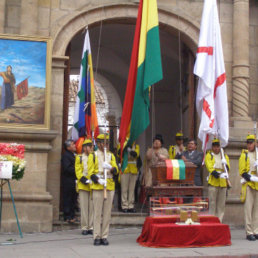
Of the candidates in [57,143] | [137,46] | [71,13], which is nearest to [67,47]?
[71,13]

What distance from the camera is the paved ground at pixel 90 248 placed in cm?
800

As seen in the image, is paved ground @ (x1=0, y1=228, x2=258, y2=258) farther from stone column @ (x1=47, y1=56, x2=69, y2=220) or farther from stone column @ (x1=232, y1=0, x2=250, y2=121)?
stone column @ (x1=232, y1=0, x2=250, y2=121)

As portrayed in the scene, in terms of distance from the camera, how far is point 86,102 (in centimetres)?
1210

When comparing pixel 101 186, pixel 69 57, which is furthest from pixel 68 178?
pixel 69 57

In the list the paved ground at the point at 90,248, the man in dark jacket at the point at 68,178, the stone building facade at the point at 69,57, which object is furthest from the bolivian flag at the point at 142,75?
the stone building facade at the point at 69,57

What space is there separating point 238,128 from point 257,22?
303 centimetres

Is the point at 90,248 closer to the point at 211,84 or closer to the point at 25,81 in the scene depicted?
the point at 211,84

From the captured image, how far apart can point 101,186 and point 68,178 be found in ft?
8.49

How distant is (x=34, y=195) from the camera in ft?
35.7

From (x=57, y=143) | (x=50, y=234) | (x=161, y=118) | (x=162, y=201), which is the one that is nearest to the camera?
(x=162, y=201)

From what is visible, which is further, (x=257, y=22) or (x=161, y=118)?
(x=161, y=118)

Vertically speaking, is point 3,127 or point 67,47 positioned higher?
point 67,47

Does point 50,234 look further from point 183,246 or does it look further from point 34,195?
point 183,246

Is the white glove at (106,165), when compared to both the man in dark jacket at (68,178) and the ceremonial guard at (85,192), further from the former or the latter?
the man in dark jacket at (68,178)
